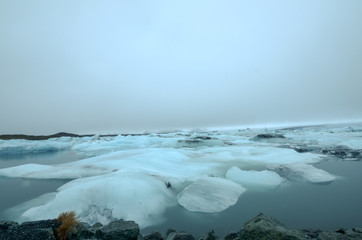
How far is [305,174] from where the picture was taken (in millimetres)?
5047

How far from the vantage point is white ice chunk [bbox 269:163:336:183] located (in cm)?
477

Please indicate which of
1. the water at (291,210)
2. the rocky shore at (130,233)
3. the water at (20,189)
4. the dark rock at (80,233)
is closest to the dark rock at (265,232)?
the rocky shore at (130,233)

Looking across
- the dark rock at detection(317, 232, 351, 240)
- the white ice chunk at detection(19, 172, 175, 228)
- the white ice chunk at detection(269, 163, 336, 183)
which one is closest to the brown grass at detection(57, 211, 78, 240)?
the white ice chunk at detection(19, 172, 175, 228)

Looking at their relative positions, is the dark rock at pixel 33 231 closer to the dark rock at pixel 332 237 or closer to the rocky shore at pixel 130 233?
the rocky shore at pixel 130 233

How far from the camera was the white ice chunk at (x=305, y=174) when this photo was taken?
4768 mm

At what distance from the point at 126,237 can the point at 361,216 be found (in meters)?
3.30

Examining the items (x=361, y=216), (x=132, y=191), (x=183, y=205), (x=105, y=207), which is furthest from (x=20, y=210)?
(x=361, y=216)

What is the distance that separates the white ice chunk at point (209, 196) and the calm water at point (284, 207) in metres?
0.11

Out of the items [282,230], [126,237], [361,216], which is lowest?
[361,216]

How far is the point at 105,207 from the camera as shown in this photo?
10.3 feet

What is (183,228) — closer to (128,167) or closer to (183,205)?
(183,205)

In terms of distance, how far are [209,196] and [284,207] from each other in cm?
122

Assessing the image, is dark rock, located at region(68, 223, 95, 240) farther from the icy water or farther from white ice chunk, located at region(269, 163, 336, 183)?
white ice chunk, located at region(269, 163, 336, 183)

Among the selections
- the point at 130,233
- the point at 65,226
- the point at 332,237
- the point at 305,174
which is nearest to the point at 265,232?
the point at 332,237
